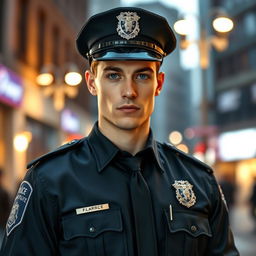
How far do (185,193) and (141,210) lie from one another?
0.88ft

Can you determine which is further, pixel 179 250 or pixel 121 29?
pixel 121 29

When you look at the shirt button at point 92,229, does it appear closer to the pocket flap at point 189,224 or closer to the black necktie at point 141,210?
the black necktie at point 141,210

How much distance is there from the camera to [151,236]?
8.00ft

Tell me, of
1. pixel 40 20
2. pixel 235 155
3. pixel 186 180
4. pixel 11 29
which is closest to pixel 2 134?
pixel 11 29

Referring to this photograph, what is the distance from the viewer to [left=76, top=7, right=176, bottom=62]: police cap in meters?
2.60

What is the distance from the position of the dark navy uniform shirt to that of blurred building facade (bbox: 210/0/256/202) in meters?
38.3

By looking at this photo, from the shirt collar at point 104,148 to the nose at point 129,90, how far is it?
244mm

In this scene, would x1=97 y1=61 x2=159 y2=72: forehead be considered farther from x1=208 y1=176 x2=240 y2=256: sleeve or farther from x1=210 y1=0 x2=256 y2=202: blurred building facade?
x1=210 y1=0 x2=256 y2=202: blurred building facade

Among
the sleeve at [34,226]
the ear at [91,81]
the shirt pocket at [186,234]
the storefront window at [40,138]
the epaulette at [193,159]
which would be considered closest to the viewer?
the sleeve at [34,226]

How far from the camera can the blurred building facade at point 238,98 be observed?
136ft

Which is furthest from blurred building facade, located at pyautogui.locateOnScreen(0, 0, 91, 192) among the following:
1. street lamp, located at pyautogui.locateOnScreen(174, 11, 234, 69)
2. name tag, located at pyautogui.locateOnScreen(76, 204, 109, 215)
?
name tag, located at pyautogui.locateOnScreen(76, 204, 109, 215)

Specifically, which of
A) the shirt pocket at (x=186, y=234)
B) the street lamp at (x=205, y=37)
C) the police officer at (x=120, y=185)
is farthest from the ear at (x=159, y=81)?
the street lamp at (x=205, y=37)

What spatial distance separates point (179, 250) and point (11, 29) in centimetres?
1937

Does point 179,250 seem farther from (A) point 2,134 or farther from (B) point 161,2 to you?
(B) point 161,2
